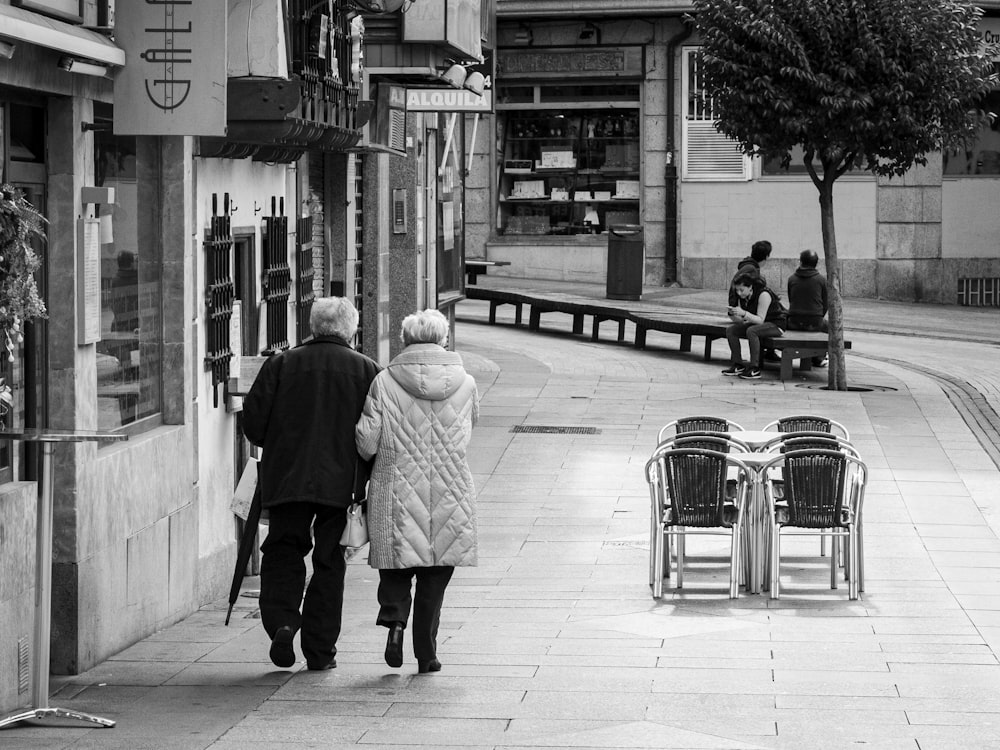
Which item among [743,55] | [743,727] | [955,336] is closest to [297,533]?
[743,727]

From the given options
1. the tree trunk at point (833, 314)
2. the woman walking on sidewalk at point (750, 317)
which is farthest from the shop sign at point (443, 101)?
the woman walking on sidewalk at point (750, 317)

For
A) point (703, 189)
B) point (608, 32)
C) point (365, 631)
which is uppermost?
point (608, 32)

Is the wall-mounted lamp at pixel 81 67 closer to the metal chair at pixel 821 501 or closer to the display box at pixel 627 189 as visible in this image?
the metal chair at pixel 821 501

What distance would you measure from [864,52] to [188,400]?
10.5 m

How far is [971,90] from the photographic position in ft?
58.4

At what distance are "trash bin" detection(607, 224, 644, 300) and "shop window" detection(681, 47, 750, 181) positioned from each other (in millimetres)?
2948

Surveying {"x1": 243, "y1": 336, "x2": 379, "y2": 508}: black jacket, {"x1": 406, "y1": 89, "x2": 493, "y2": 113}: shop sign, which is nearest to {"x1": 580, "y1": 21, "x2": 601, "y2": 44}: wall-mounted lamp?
{"x1": 406, "y1": 89, "x2": 493, "y2": 113}: shop sign

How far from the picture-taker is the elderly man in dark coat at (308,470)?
7359mm

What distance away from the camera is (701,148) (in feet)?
96.2

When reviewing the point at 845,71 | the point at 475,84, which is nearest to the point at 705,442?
the point at 475,84

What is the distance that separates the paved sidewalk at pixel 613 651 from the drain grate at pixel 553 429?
789mm

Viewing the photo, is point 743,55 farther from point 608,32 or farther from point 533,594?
point 608,32

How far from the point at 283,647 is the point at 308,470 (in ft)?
2.56

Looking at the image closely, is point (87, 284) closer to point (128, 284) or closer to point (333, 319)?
point (128, 284)
